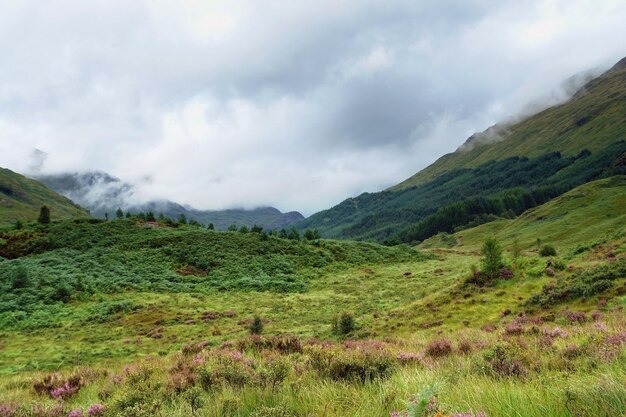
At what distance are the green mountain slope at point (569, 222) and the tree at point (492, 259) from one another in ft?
169

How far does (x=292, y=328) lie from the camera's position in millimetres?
26328

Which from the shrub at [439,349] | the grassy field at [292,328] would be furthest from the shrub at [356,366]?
the shrub at [439,349]

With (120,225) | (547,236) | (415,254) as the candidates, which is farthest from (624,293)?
(547,236)

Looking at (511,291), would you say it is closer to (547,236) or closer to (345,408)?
(345,408)

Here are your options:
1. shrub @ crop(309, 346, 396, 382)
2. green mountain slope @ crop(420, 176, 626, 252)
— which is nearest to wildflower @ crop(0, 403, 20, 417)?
shrub @ crop(309, 346, 396, 382)

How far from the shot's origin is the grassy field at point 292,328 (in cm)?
394

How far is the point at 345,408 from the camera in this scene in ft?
12.1

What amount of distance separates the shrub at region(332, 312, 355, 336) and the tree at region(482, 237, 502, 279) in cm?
1174

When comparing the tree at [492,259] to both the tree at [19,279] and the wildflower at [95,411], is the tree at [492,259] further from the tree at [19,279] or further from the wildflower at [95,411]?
the tree at [19,279]

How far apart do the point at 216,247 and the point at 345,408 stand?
6122 centimetres

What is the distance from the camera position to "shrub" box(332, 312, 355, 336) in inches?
862

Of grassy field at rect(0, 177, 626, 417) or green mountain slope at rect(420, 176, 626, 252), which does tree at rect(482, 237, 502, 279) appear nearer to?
grassy field at rect(0, 177, 626, 417)

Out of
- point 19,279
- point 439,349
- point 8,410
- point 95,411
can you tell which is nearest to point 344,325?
point 439,349

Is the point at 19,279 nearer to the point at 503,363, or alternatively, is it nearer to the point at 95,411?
the point at 95,411
